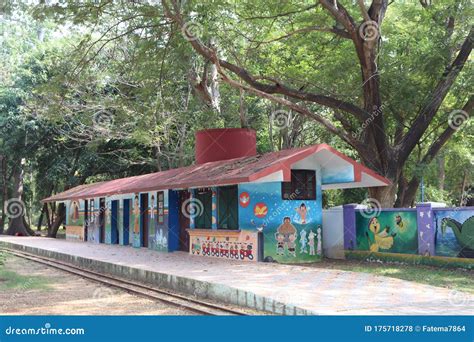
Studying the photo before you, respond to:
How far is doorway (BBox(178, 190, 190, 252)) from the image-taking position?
1916cm

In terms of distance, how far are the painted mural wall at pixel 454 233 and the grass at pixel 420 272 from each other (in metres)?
0.51

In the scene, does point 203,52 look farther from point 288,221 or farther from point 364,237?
point 364,237

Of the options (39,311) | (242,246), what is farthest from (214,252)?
(39,311)

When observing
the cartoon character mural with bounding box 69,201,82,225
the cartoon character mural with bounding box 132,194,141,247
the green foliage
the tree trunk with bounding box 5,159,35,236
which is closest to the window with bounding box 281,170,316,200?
the green foliage

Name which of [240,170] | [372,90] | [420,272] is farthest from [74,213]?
[420,272]

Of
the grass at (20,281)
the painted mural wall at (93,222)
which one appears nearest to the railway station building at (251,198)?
the grass at (20,281)

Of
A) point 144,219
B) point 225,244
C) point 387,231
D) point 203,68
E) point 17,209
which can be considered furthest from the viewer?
point 17,209

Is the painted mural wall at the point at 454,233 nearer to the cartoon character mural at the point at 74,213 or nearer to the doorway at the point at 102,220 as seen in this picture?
the doorway at the point at 102,220

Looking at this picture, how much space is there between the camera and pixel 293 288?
33.7 ft

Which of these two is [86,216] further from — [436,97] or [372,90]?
[436,97]

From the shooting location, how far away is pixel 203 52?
1510 cm

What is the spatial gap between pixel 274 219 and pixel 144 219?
8.51m

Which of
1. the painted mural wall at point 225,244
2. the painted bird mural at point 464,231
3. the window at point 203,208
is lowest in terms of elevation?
the painted mural wall at point 225,244

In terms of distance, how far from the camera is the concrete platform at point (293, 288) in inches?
323
